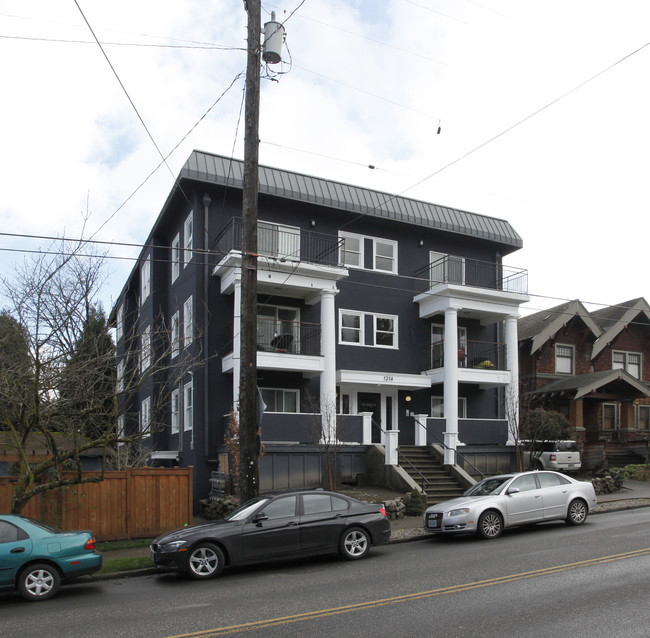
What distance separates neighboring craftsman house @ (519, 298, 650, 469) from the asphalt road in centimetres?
1935

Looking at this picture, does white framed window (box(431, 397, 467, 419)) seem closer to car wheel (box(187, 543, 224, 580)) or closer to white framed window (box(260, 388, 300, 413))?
white framed window (box(260, 388, 300, 413))

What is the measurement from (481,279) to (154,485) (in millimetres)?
15840

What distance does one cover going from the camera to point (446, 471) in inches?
888

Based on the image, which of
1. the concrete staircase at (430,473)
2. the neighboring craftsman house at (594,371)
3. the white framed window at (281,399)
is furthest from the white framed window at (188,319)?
the neighboring craftsman house at (594,371)

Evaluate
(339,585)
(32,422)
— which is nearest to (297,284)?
(32,422)

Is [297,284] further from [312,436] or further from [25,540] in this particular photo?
[25,540]

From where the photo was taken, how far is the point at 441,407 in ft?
89.4

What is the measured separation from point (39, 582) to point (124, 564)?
2672 mm

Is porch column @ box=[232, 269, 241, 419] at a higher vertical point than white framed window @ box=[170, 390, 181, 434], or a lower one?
higher

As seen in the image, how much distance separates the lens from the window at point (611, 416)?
3422 cm

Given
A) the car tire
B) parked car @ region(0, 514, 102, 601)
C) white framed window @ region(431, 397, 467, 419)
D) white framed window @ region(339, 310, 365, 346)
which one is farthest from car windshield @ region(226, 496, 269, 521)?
white framed window @ region(431, 397, 467, 419)

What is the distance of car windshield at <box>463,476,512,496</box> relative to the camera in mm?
15383

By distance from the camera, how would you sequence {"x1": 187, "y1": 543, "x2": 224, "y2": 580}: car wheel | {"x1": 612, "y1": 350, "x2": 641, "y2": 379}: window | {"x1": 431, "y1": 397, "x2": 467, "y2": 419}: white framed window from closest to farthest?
{"x1": 187, "y1": 543, "x2": 224, "y2": 580}: car wheel
{"x1": 431, "y1": 397, "x2": 467, "y2": 419}: white framed window
{"x1": 612, "y1": 350, "x2": 641, "y2": 379}: window

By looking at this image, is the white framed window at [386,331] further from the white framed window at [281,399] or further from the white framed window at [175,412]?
the white framed window at [175,412]
